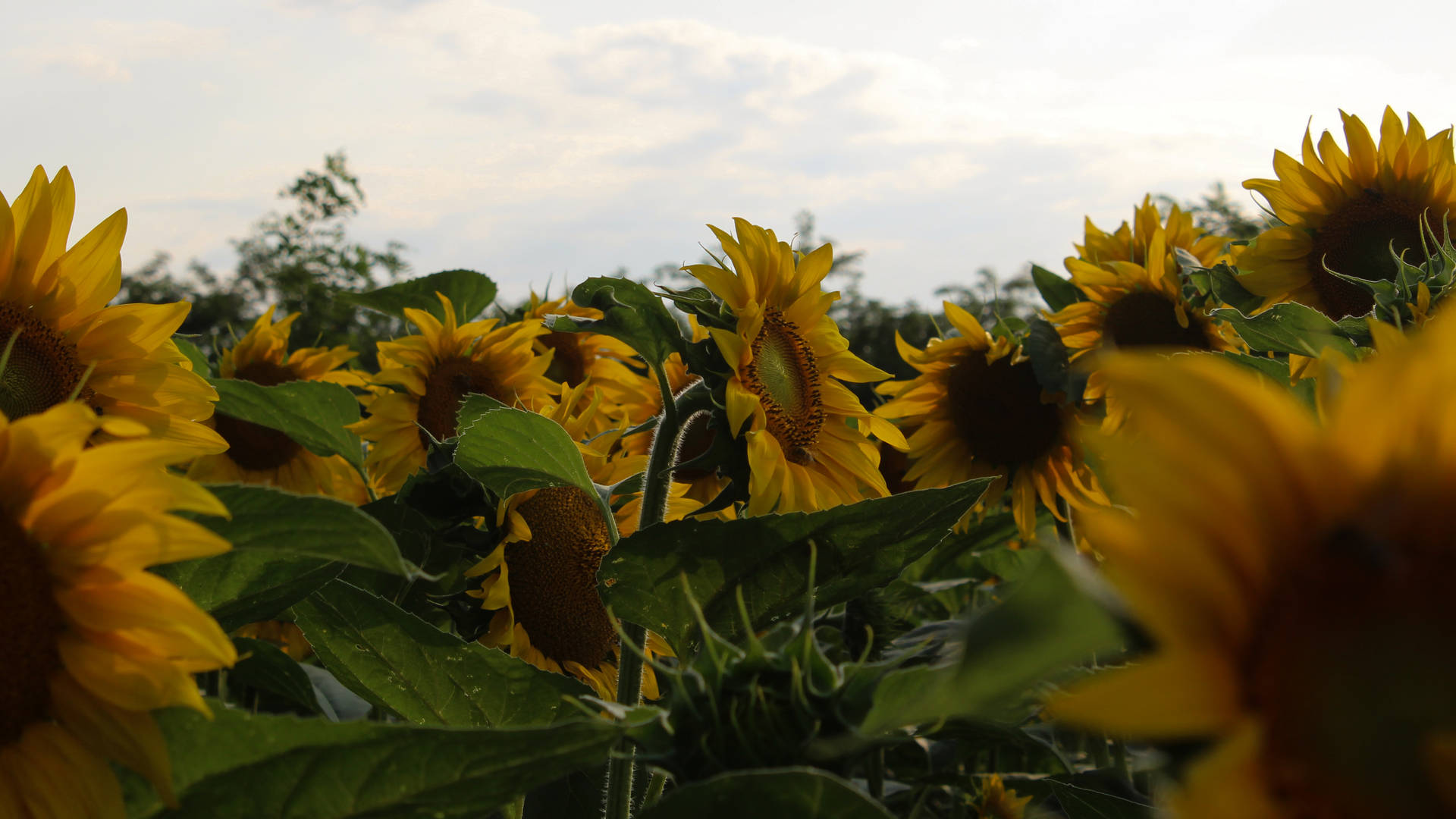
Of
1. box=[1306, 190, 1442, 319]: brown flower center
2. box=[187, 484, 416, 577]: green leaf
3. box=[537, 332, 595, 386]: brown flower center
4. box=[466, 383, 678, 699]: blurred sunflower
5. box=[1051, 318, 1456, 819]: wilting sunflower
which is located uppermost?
box=[537, 332, 595, 386]: brown flower center

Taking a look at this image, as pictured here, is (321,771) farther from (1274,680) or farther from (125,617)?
(1274,680)

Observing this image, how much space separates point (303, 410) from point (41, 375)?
0.56 meters

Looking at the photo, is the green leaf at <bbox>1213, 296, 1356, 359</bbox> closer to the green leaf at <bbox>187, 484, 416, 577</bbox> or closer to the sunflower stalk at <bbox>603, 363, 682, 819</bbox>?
the sunflower stalk at <bbox>603, 363, 682, 819</bbox>

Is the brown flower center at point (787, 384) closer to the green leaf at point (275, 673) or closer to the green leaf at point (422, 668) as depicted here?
the green leaf at point (422, 668)

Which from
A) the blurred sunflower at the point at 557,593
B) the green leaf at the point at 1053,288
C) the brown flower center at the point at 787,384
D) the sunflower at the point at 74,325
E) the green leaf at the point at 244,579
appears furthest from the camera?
the green leaf at the point at 1053,288

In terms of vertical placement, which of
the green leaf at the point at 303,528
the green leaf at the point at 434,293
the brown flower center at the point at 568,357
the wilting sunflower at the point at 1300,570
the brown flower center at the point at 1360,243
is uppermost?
the green leaf at the point at 434,293

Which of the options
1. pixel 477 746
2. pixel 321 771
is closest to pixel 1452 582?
pixel 477 746

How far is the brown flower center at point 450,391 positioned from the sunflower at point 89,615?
1585 millimetres

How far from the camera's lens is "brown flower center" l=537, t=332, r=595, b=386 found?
8.73ft

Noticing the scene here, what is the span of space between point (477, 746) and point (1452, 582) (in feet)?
1.70

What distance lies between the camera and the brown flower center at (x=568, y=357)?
2.66m

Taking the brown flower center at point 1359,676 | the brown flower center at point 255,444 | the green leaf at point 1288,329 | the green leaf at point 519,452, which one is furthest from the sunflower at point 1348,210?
the brown flower center at point 255,444

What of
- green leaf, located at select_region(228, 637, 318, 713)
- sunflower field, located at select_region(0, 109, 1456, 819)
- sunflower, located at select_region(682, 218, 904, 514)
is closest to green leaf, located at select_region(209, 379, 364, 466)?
sunflower field, located at select_region(0, 109, 1456, 819)

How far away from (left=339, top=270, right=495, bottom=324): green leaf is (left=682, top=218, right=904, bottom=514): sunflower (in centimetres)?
113
